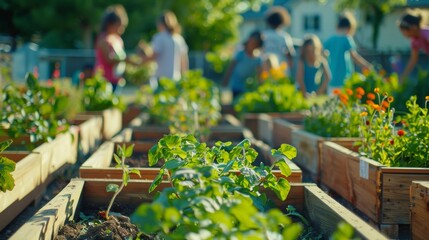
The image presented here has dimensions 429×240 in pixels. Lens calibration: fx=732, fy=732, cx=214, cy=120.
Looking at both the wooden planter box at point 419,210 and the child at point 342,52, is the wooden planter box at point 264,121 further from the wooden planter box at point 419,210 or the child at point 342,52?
the wooden planter box at point 419,210

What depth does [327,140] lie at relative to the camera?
5.68 m

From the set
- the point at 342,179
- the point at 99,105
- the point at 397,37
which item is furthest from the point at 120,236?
the point at 397,37

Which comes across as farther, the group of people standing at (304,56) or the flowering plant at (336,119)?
the group of people standing at (304,56)

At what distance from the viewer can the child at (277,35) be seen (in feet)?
37.0

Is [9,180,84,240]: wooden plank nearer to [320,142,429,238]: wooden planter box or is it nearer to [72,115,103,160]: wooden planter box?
[320,142,429,238]: wooden planter box

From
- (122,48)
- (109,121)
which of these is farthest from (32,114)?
(122,48)

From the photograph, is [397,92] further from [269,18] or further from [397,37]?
[397,37]

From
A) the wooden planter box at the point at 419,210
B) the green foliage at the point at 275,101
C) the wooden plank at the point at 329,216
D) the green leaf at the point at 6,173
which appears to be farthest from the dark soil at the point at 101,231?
the green foliage at the point at 275,101

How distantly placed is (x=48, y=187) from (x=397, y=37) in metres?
38.5

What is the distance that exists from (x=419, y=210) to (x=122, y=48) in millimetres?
7784

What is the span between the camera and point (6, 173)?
143 inches

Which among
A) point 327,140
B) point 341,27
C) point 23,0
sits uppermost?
point 23,0

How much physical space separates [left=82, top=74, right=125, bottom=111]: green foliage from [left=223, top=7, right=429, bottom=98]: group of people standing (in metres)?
2.45

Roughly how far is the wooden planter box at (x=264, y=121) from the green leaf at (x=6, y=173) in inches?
182
